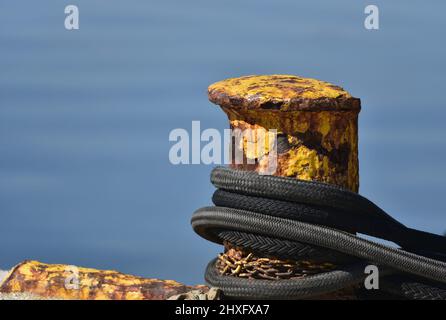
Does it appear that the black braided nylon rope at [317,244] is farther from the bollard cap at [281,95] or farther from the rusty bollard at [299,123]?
the bollard cap at [281,95]

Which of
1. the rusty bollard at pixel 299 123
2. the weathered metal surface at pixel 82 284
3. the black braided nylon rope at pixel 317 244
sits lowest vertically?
the weathered metal surface at pixel 82 284

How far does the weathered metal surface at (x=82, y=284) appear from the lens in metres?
7.47

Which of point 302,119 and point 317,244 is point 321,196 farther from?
point 302,119

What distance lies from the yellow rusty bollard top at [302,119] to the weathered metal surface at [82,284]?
Result: 2.54 ft

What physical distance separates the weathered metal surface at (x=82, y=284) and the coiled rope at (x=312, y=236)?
34 cm

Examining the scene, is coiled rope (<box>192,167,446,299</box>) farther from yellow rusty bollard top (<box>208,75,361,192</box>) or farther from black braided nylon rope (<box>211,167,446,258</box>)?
yellow rusty bollard top (<box>208,75,361,192</box>)

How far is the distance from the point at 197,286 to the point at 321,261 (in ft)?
2.77

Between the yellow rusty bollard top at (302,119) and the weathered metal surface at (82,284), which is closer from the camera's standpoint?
the yellow rusty bollard top at (302,119)

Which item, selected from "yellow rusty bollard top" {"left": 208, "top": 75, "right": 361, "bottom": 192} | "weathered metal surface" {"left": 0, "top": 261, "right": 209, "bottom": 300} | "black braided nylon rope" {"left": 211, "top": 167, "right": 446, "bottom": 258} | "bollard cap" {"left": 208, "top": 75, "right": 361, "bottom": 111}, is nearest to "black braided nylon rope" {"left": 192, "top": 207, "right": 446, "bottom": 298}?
"black braided nylon rope" {"left": 211, "top": 167, "right": 446, "bottom": 258}

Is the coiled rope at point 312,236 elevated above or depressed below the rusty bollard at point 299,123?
below

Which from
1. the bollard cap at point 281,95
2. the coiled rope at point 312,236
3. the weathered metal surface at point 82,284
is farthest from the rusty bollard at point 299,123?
the weathered metal surface at point 82,284

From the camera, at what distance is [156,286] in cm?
750

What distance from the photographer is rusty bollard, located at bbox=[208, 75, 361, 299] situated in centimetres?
710
